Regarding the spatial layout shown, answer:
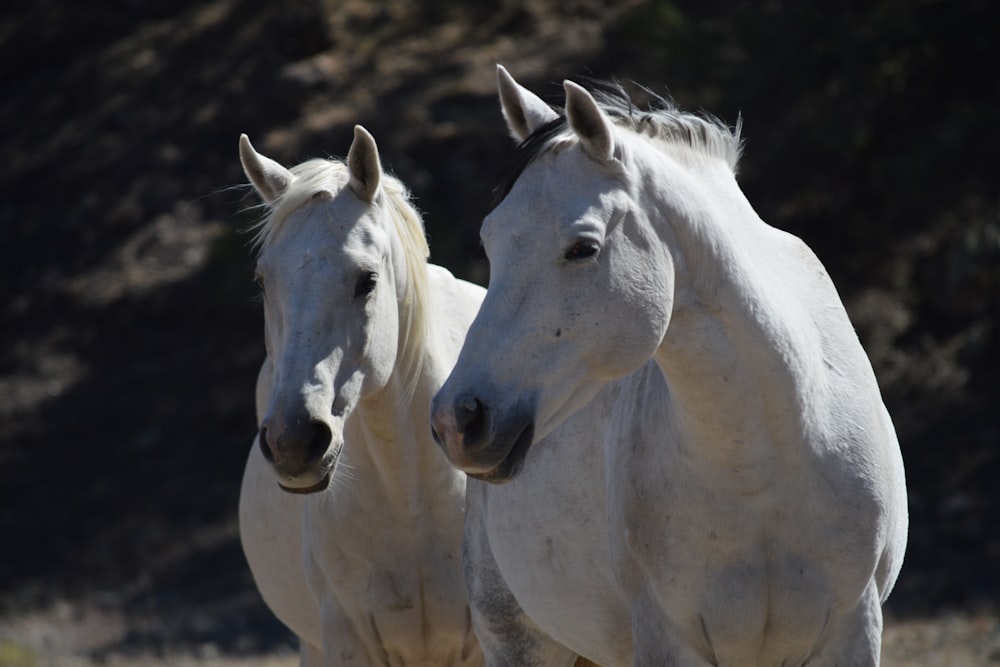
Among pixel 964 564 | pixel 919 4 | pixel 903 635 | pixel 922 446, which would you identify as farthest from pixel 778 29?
pixel 903 635

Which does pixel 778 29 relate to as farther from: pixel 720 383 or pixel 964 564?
pixel 720 383

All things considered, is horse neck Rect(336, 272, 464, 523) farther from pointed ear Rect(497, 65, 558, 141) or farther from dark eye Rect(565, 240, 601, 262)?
dark eye Rect(565, 240, 601, 262)

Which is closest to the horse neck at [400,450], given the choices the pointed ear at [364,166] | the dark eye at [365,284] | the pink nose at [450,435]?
the dark eye at [365,284]

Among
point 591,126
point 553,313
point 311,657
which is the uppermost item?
point 591,126

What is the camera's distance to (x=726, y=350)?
10.4 ft

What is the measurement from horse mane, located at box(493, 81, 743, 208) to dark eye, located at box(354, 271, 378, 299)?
3.32 ft

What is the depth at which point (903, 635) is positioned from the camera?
860 cm

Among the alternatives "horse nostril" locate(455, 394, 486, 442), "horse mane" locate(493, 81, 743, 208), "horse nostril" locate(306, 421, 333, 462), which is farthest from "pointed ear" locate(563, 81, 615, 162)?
"horse nostril" locate(306, 421, 333, 462)

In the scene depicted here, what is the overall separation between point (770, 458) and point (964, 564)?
7849mm

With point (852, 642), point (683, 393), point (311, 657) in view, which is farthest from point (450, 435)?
point (311, 657)

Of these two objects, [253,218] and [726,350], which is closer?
[726,350]

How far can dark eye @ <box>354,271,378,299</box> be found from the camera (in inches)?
164

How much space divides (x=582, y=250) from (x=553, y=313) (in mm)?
159

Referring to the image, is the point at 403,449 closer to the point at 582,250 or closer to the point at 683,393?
the point at 683,393
